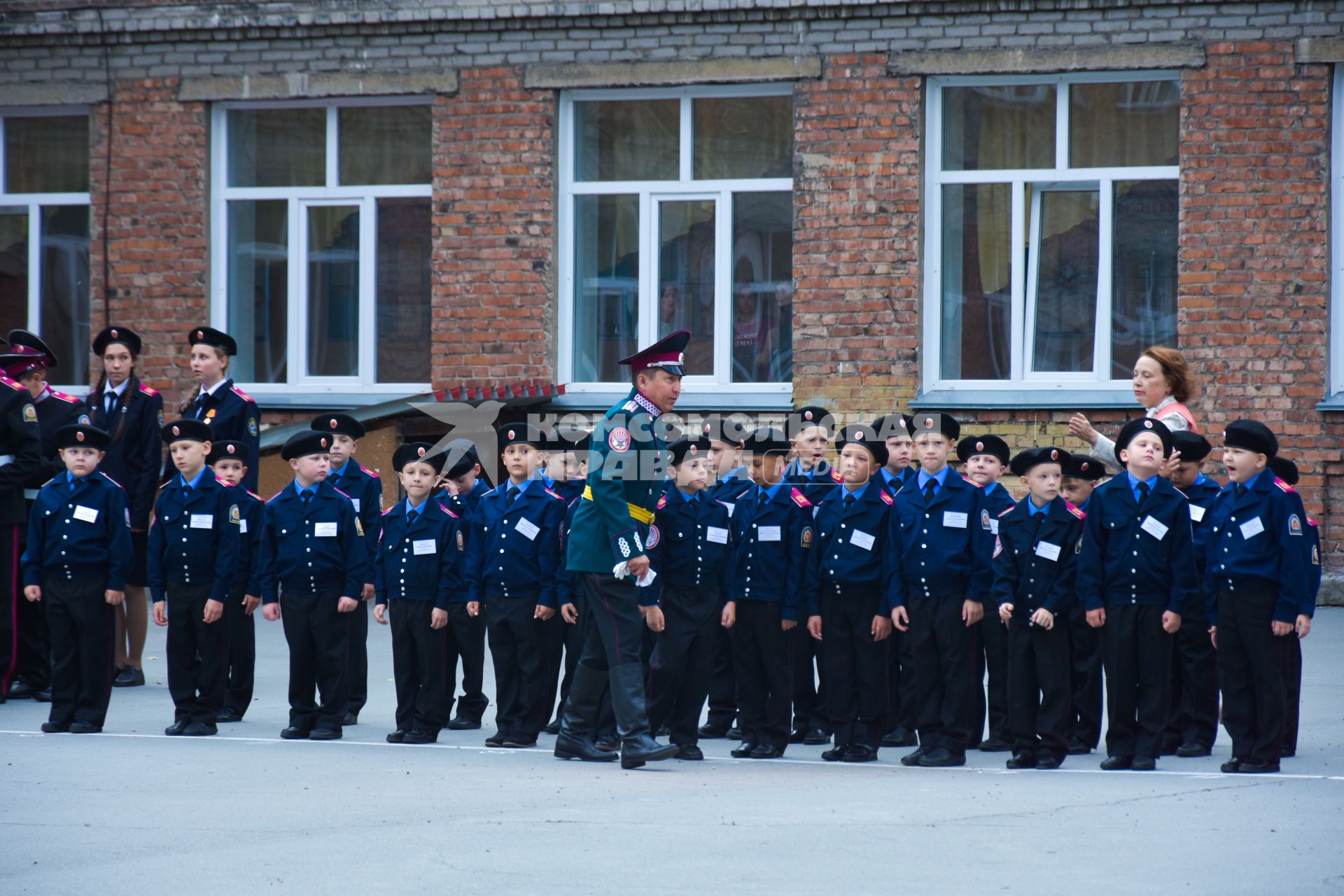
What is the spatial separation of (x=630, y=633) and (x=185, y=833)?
250 centimetres

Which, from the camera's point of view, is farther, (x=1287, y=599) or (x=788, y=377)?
(x=788, y=377)

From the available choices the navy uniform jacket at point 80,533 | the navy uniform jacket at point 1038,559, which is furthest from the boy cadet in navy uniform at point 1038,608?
the navy uniform jacket at point 80,533

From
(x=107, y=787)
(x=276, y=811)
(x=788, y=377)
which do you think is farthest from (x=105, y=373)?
(x=788, y=377)

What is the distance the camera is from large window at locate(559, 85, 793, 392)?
14406 millimetres

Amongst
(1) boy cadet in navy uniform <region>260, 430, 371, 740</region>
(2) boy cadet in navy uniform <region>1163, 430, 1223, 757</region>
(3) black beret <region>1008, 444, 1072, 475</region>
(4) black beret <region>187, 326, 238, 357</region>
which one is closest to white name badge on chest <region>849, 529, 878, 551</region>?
(3) black beret <region>1008, 444, 1072, 475</region>

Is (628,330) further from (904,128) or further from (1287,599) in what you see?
(1287,599)

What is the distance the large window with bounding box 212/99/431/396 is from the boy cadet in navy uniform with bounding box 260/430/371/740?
6.05 m

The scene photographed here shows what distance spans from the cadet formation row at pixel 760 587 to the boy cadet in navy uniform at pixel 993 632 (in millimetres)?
23

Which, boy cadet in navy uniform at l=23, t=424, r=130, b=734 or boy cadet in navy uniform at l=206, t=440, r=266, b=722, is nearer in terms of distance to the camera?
boy cadet in navy uniform at l=23, t=424, r=130, b=734

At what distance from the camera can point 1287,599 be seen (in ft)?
24.9

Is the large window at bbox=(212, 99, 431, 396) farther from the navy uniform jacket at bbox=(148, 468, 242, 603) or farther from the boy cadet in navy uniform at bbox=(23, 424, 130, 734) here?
the boy cadet in navy uniform at bbox=(23, 424, 130, 734)

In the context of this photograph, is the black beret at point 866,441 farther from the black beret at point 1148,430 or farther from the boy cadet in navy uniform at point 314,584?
the boy cadet in navy uniform at point 314,584

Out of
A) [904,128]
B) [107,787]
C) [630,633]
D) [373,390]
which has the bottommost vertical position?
[107,787]

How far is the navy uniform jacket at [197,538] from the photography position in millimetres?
8812
